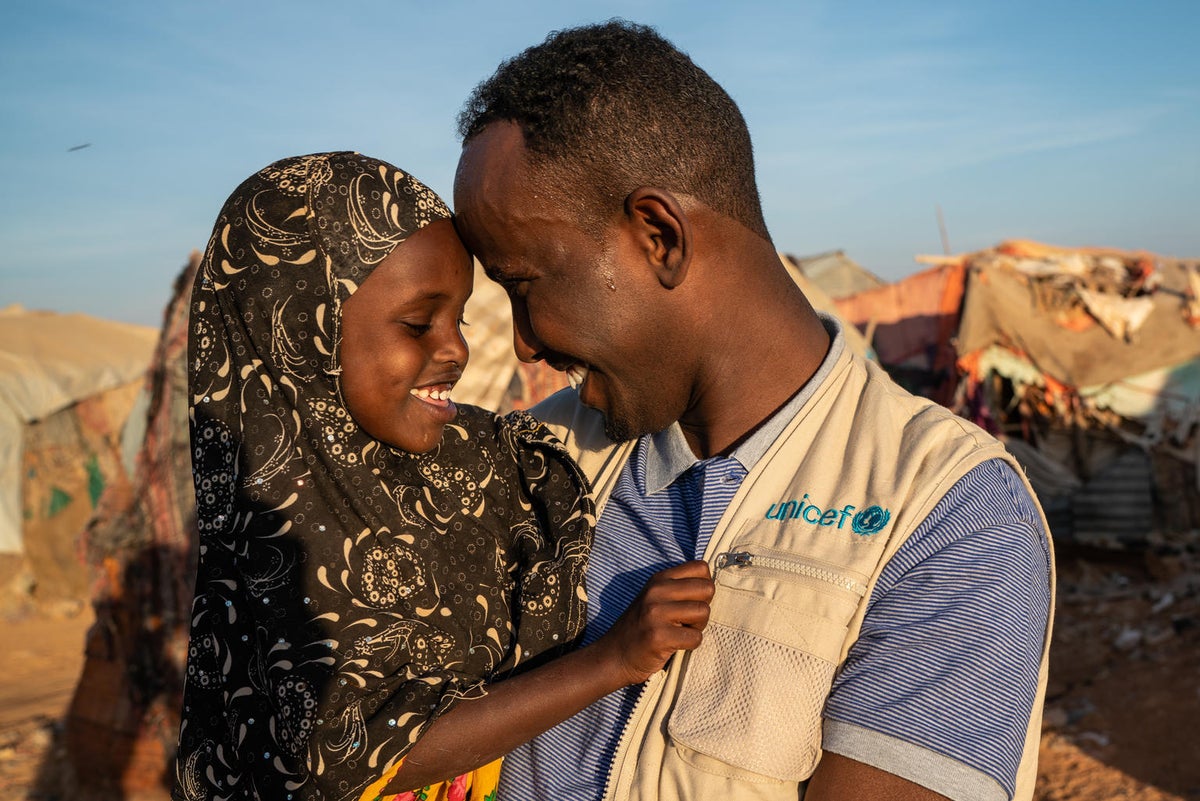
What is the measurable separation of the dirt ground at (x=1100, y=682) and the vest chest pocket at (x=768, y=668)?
596cm

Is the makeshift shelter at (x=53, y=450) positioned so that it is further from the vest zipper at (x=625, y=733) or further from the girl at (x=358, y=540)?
the vest zipper at (x=625, y=733)

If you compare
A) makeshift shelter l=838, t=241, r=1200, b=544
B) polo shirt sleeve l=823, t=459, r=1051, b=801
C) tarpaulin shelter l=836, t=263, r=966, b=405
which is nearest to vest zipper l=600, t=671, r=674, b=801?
polo shirt sleeve l=823, t=459, r=1051, b=801

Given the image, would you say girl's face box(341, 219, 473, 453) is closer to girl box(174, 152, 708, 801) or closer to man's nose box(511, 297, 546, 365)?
girl box(174, 152, 708, 801)

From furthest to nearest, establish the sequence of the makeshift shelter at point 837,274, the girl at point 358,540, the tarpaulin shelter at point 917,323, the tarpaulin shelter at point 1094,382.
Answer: the makeshift shelter at point 837,274
the tarpaulin shelter at point 917,323
the tarpaulin shelter at point 1094,382
the girl at point 358,540

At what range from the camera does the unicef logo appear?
1581 millimetres

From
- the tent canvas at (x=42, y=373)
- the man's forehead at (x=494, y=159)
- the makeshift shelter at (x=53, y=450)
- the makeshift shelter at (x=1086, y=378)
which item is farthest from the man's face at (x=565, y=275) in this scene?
the tent canvas at (x=42, y=373)

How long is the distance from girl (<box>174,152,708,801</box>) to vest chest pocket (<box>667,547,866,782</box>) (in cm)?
7

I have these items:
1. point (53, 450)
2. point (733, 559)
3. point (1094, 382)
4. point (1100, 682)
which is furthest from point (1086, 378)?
point (53, 450)

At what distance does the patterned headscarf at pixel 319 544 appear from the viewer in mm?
1795

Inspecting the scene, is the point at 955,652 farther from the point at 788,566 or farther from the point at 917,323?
the point at 917,323

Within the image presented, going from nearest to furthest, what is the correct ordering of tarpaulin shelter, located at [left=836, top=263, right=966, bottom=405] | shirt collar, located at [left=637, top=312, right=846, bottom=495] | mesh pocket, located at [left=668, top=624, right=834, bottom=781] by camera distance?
mesh pocket, located at [left=668, top=624, right=834, bottom=781] → shirt collar, located at [left=637, top=312, right=846, bottom=495] → tarpaulin shelter, located at [left=836, top=263, right=966, bottom=405]

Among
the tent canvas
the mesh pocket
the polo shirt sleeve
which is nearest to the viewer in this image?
the polo shirt sleeve

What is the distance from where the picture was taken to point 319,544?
1.89m

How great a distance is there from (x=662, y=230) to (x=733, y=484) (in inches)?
19.6
